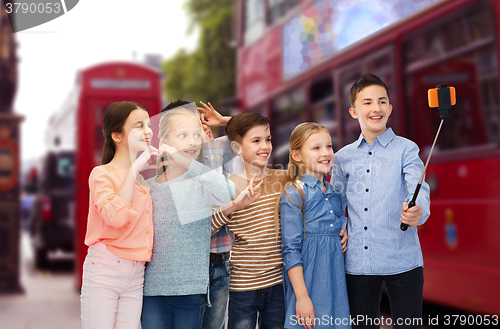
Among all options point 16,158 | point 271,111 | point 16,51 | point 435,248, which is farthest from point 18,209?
point 435,248

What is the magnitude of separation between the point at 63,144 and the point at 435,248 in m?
7.38

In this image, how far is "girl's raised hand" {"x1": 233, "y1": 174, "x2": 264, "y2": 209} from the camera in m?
1.96

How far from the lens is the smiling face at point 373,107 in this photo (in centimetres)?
214

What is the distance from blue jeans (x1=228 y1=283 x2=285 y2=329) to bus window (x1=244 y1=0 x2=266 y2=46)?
4.96 m

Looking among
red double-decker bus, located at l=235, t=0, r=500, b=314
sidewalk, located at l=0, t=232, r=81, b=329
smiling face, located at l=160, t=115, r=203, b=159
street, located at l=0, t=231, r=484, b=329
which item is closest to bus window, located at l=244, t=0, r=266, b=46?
red double-decker bus, located at l=235, t=0, r=500, b=314

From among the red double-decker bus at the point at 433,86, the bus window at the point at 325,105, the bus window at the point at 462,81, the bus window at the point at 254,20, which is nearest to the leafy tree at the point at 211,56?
the bus window at the point at 254,20

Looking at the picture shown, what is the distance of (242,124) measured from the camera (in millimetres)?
2227

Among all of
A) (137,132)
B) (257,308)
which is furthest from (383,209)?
(137,132)

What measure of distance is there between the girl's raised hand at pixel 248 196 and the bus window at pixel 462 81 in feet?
7.48

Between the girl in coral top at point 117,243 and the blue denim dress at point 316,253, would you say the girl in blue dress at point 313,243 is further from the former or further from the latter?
the girl in coral top at point 117,243

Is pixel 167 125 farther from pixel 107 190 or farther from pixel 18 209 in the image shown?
pixel 18 209

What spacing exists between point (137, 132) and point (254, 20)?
5.13 meters

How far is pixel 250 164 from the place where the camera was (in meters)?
2.22

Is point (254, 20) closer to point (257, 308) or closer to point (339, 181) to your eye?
point (339, 181)
